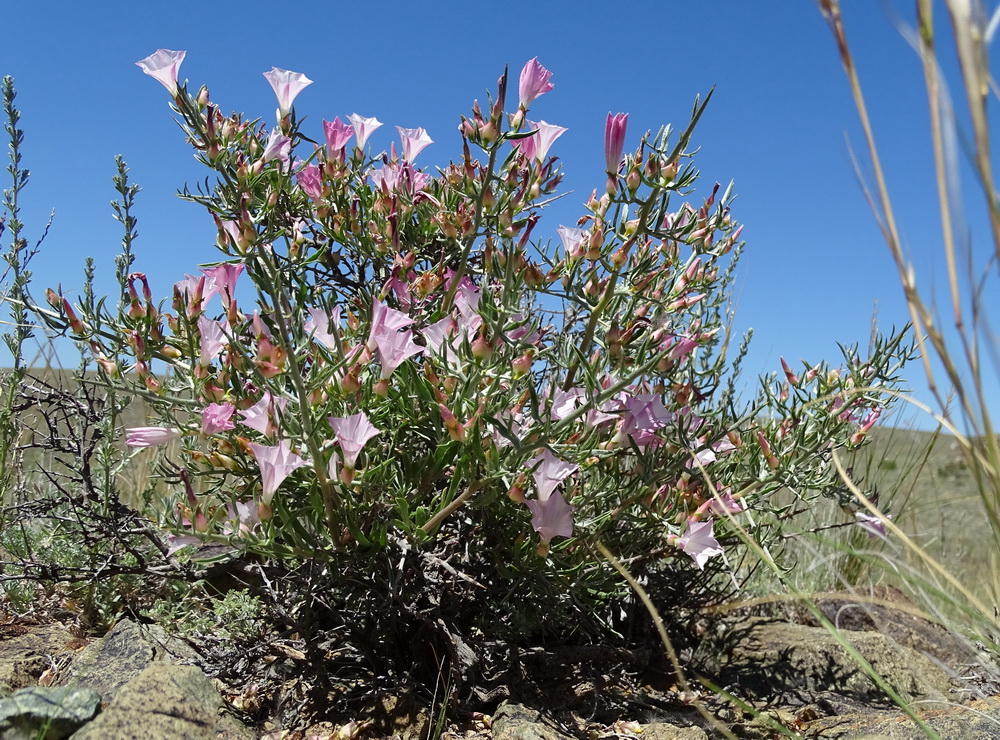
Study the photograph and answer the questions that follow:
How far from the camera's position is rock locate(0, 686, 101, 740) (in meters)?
1.72

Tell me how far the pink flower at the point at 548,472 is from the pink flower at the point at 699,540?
0.35 m

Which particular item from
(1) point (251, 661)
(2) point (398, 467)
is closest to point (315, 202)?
(2) point (398, 467)

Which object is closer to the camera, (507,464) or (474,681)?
(507,464)

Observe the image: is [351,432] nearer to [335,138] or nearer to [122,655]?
[335,138]

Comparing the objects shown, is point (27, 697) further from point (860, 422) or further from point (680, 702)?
point (860, 422)

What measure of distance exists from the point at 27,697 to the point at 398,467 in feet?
3.09

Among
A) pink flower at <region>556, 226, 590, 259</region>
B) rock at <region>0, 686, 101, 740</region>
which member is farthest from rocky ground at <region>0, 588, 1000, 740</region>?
pink flower at <region>556, 226, 590, 259</region>

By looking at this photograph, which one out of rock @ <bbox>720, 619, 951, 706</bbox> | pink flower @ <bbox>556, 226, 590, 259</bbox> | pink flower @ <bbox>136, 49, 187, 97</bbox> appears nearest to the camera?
pink flower @ <bbox>136, 49, 187, 97</bbox>

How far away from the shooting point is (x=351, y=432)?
1.65 meters

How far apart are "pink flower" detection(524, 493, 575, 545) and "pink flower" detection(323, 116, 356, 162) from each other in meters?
1.02

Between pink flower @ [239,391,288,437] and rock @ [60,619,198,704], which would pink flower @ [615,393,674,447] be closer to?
pink flower @ [239,391,288,437]

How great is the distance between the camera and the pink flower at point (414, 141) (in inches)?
87.9

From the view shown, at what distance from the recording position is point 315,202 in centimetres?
207

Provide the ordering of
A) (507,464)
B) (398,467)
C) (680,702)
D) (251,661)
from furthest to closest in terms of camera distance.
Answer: (680,702)
(251,661)
(398,467)
(507,464)
